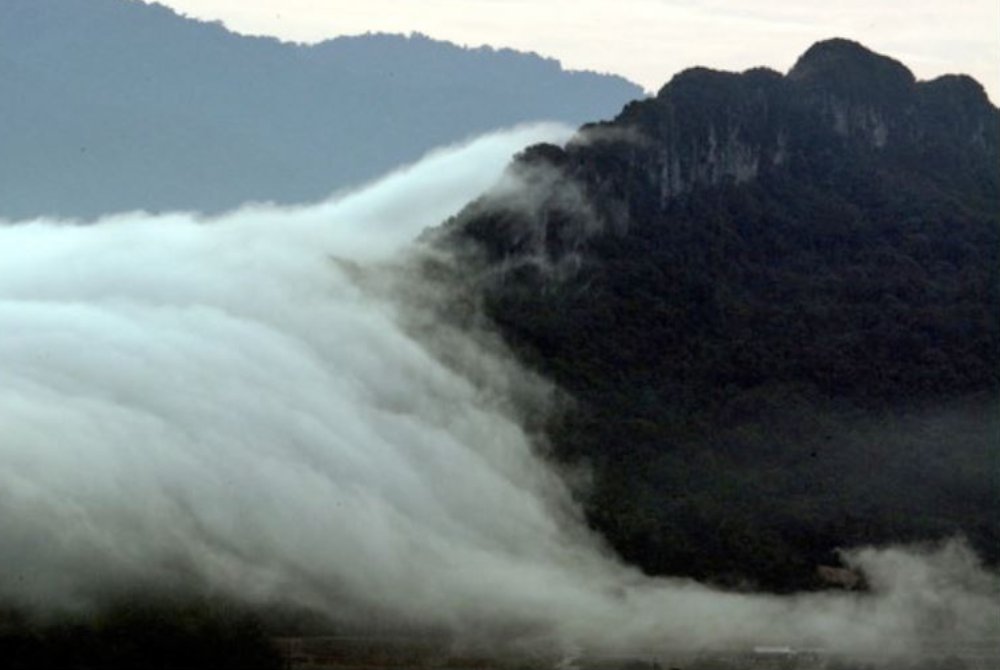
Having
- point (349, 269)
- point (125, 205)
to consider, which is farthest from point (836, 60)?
point (125, 205)

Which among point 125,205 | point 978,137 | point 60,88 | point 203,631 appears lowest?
point 203,631

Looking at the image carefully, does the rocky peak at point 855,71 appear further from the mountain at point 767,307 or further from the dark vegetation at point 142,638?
the dark vegetation at point 142,638

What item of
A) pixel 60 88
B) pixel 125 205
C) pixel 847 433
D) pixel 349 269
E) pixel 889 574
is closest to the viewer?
pixel 889 574

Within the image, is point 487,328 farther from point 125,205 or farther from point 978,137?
point 125,205

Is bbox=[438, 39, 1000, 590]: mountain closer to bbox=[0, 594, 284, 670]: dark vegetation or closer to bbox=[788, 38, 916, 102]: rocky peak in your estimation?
bbox=[788, 38, 916, 102]: rocky peak

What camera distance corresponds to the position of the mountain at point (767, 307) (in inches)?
2293

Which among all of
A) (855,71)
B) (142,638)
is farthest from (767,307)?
(142,638)

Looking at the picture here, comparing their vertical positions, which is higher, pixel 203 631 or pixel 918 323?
pixel 918 323

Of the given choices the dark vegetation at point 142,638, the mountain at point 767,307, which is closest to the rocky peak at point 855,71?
the mountain at point 767,307

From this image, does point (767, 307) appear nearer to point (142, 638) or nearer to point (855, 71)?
point (855, 71)

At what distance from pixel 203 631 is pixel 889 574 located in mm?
17023

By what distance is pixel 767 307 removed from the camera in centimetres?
7169

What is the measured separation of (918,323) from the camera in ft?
233

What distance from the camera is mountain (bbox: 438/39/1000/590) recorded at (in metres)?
58.2
